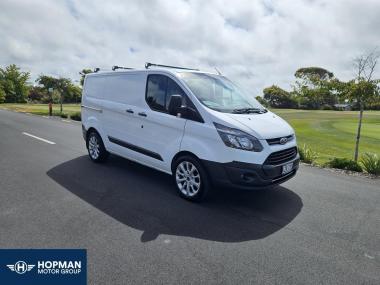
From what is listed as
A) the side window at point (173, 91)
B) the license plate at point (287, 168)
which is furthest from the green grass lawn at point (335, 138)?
the side window at point (173, 91)

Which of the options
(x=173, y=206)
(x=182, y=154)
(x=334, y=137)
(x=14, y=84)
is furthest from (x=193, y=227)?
(x=14, y=84)

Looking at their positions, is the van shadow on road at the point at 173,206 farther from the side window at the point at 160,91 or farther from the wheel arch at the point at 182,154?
the side window at the point at 160,91

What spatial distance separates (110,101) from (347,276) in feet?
16.6

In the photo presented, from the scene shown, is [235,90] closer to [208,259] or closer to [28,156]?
[208,259]

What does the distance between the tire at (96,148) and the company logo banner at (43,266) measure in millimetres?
3598

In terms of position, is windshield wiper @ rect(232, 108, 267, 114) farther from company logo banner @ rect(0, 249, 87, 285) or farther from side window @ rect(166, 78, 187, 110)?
company logo banner @ rect(0, 249, 87, 285)

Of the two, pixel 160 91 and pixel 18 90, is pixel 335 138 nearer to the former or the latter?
pixel 160 91

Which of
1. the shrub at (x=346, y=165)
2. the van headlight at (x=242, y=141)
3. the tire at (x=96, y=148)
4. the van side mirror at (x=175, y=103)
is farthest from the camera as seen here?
the shrub at (x=346, y=165)

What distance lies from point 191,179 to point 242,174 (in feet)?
2.93

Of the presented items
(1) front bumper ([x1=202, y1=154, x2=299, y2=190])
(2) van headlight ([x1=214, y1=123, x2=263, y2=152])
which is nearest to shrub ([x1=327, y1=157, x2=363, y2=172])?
(1) front bumper ([x1=202, y1=154, x2=299, y2=190])

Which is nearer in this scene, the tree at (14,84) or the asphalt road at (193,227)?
the asphalt road at (193,227)

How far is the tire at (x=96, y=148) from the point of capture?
261 inches

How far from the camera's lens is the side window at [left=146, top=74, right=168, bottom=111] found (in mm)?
4996

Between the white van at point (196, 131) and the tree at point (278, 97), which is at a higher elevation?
the tree at point (278, 97)
